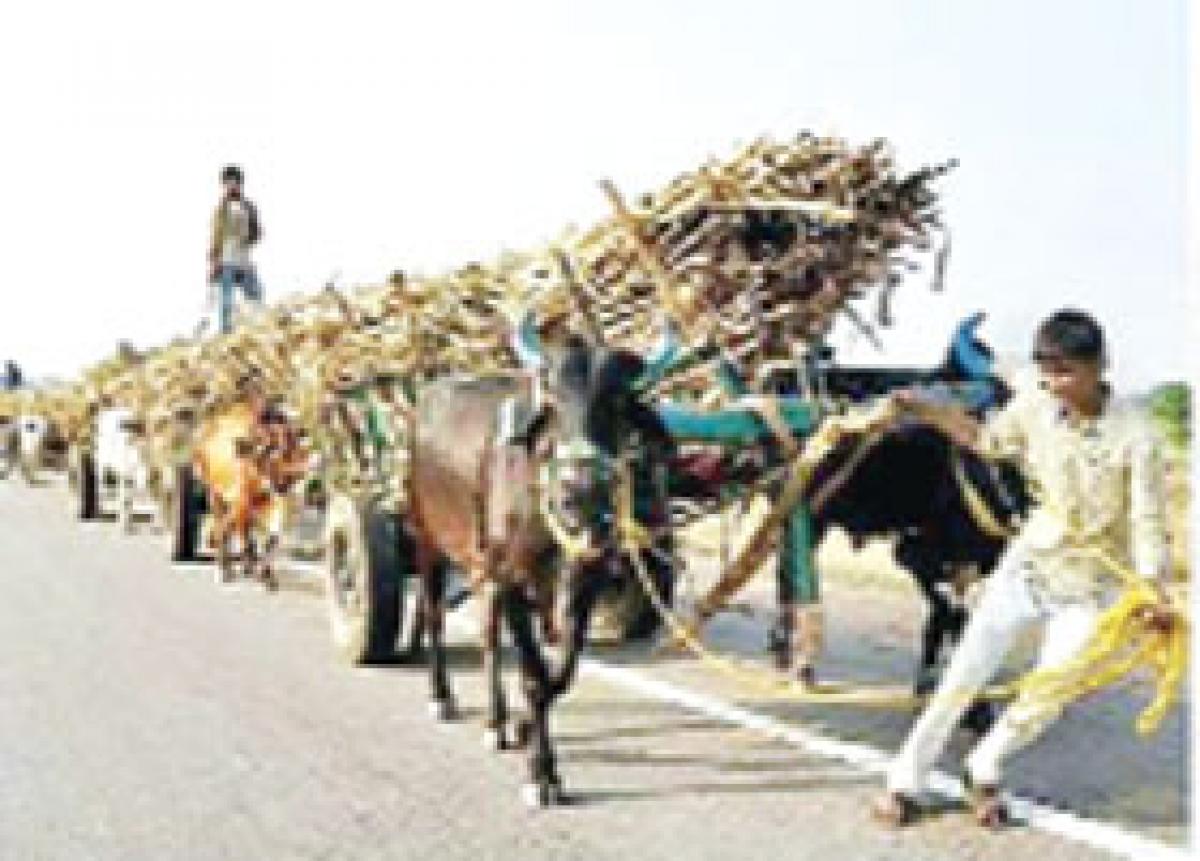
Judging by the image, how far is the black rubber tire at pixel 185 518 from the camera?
1798cm

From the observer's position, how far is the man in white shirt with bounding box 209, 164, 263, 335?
18.4m

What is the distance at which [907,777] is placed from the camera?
698cm

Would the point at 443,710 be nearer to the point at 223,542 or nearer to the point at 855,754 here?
the point at 855,754

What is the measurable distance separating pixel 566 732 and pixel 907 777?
2.35 m

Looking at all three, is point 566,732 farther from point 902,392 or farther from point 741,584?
point 902,392

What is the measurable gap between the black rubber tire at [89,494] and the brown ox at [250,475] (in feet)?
28.8

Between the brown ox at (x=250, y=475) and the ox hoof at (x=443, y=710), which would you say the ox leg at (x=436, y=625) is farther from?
the brown ox at (x=250, y=475)

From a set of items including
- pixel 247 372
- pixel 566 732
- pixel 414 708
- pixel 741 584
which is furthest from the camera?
pixel 247 372

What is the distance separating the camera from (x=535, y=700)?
7.70m

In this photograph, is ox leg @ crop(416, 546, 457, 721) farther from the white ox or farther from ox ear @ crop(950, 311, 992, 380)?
the white ox

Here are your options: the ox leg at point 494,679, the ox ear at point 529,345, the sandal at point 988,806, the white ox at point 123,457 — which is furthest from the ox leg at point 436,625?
the white ox at point 123,457

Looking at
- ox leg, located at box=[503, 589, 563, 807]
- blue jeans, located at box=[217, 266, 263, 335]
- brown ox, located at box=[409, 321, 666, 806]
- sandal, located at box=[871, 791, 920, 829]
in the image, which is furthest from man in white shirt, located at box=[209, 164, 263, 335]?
sandal, located at box=[871, 791, 920, 829]

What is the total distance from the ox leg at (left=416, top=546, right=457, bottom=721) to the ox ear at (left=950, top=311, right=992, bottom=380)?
2.82m

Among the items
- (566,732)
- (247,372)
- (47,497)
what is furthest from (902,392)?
(47,497)
